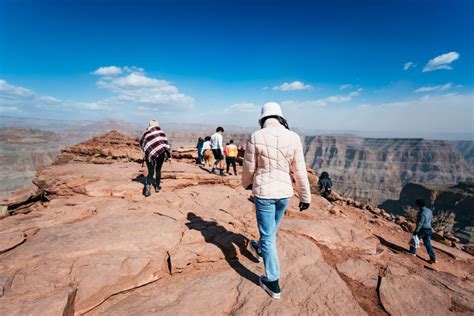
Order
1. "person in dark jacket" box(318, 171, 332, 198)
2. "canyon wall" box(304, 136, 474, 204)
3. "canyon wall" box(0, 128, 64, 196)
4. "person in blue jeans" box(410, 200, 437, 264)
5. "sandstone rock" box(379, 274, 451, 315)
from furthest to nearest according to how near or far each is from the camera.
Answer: "canyon wall" box(304, 136, 474, 204) → "canyon wall" box(0, 128, 64, 196) → "person in dark jacket" box(318, 171, 332, 198) → "person in blue jeans" box(410, 200, 437, 264) → "sandstone rock" box(379, 274, 451, 315)

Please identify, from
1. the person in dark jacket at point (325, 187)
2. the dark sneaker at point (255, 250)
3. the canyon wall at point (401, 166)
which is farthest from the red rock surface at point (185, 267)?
the canyon wall at point (401, 166)

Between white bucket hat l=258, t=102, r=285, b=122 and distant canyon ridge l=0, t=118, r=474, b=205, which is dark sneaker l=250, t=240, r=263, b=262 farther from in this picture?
distant canyon ridge l=0, t=118, r=474, b=205

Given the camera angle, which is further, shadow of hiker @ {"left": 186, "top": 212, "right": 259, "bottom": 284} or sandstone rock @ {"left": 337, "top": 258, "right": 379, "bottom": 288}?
sandstone rock @ {"left": 337, "top": 258, "right": 379, "bottom": 288}

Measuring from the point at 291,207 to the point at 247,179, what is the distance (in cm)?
420

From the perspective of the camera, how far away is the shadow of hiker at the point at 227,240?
Result: 11.9ft

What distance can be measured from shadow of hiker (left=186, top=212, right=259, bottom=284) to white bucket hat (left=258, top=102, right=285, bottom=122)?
7.45 ft

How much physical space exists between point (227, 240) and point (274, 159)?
2145mm

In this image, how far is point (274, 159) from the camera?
2850mm

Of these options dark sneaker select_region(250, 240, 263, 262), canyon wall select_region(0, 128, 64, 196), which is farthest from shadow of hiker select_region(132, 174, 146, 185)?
canyon wall select_region(0, 128, 64, 196)

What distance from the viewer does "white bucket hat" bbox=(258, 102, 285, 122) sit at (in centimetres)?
296

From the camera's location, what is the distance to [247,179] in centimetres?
308

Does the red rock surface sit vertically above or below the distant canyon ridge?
above

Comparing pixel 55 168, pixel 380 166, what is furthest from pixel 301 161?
pixel 380 166

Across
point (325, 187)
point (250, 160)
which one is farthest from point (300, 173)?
point (325, 187)
